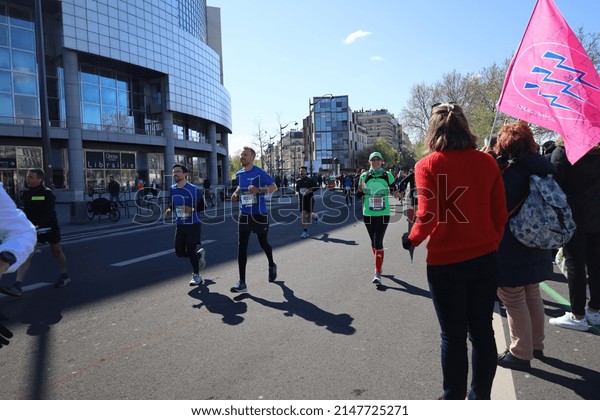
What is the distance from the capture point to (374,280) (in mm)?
6012

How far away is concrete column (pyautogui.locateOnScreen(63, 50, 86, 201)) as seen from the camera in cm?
3288

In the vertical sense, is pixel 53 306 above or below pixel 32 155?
below

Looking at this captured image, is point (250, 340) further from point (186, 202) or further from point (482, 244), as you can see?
point (186, 202)

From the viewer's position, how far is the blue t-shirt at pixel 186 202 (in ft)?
21.5

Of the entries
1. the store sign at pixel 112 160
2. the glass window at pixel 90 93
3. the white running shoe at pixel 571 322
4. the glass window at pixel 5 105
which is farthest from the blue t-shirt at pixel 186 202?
the store sign at pixel 112 160

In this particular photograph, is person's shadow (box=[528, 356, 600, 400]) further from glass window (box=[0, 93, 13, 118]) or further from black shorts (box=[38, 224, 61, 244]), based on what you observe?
glass window (box=[0, 93, 13, 118])

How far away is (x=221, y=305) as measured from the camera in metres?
5.20

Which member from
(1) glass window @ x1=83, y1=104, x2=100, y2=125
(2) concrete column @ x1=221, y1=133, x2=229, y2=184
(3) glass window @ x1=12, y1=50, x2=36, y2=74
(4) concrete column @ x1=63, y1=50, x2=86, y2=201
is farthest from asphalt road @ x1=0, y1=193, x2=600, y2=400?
(2) concrete column @ x1=221, y1=133, x2=229, y2=184

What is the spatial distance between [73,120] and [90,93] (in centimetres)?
477

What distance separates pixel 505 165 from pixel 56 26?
39.6 metres

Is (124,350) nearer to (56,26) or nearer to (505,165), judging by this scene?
(505,165)

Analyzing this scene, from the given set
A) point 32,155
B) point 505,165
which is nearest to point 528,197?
point 505,165

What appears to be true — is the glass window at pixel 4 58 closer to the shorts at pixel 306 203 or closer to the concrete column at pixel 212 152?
the concrete column at pixel 212 152

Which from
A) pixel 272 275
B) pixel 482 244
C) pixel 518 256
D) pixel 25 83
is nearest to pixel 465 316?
pixel 482 244
